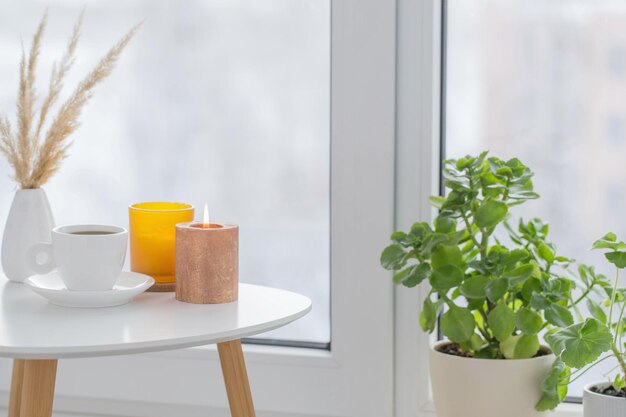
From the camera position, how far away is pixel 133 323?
1016 mm

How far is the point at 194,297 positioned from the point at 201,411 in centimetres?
49

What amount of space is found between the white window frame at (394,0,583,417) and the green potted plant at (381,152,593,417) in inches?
6.1

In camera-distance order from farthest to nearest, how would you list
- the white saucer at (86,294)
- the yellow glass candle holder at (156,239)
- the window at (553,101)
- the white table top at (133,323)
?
the window at (553,101) < the yellow glass candle holder at (156,239) < the white saucer at (86,294) < the white table top at (133,323)

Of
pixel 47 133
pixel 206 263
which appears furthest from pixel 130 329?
pixel 47 133

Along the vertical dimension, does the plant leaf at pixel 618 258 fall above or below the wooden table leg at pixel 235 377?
above

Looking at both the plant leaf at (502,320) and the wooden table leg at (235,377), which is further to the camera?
the plant leaf at (502,320)

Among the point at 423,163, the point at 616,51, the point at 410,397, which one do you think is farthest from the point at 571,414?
the point at 616,51

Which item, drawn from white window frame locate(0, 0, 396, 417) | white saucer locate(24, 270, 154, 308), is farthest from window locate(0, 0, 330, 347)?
white saucer locate(24, 270, 154, 308)

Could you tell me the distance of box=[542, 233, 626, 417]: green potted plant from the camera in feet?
3.67

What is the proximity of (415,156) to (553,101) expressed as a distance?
22cm

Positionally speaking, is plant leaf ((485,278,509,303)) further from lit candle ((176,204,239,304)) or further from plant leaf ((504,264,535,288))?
lit candle ((176,204,239,304))

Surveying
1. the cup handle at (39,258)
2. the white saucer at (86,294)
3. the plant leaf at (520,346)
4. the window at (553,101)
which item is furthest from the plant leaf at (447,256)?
the cup handle at (39,258)

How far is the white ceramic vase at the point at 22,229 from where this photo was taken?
1241mm

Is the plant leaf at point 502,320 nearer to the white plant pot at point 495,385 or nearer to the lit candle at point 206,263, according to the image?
the white plant pot at point 495,385
